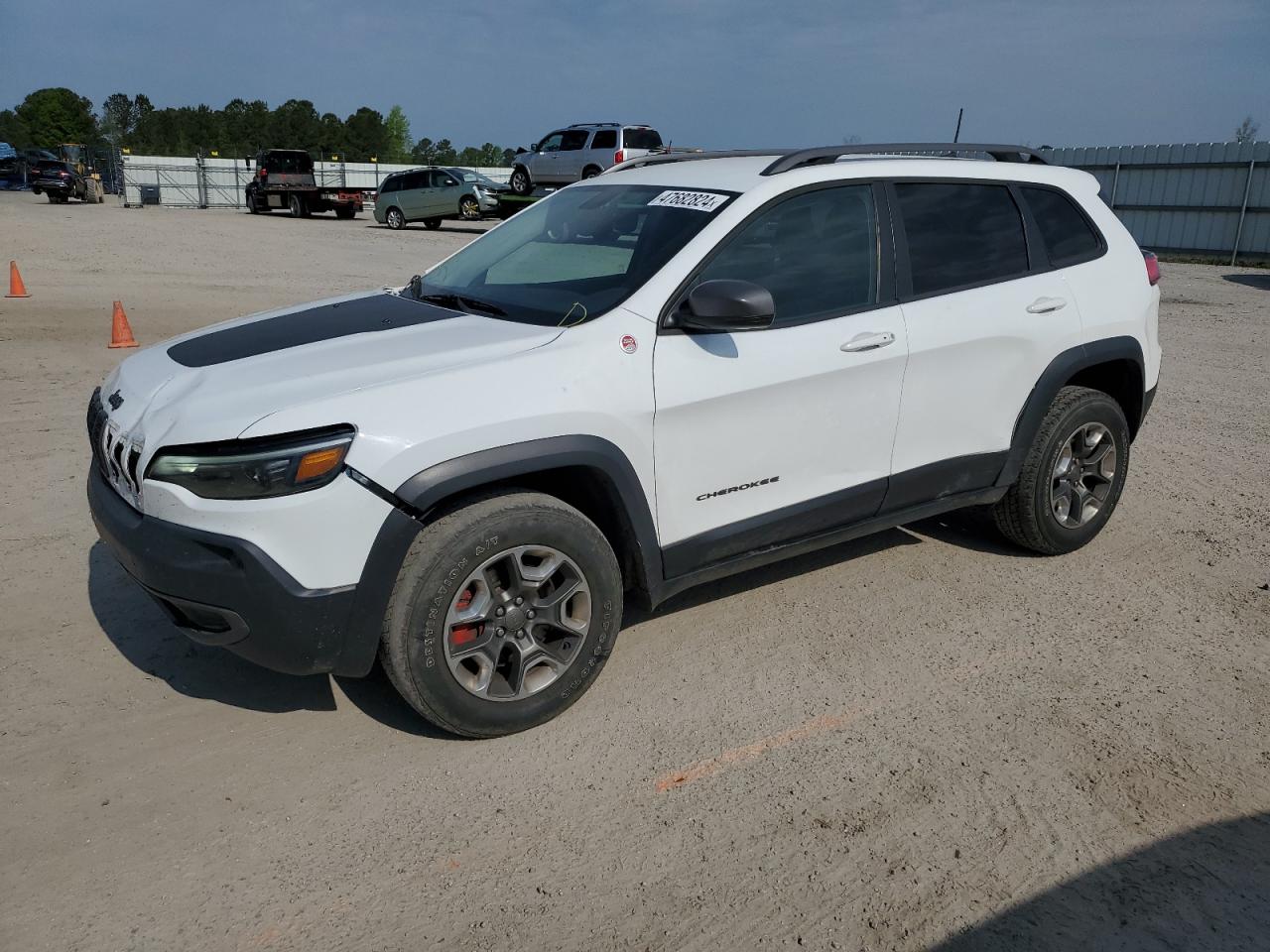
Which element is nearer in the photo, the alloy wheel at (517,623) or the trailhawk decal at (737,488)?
the alloy wheel at (517,623)

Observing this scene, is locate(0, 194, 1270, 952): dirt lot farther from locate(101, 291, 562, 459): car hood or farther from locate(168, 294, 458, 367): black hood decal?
locate(168, 294, 458, 367): black hood decal

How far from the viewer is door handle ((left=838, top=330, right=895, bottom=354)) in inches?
155

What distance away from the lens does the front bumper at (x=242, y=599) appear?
296 cm

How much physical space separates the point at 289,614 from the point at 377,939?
94 cm

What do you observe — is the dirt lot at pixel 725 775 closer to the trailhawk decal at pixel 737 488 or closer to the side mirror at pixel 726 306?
the trailhawk decal at pixel 737 488

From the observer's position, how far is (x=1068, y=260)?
4.77 meters

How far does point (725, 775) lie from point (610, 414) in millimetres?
1236

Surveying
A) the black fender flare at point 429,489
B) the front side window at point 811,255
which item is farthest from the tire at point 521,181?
the black fender flare at point 429,489

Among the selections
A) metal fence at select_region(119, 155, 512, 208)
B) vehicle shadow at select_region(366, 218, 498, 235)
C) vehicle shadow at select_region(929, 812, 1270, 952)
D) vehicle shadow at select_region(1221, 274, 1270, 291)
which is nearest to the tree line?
metal fence at select_region(119, 155, 512, 208)

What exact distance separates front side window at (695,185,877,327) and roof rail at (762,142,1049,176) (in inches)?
5.8

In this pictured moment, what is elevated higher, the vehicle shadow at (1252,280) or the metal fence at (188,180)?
the metal fence at (188,180)

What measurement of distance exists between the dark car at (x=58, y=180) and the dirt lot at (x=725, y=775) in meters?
45.3

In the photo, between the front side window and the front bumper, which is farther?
the front side window

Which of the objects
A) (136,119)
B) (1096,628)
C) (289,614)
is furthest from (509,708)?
(136,119)
